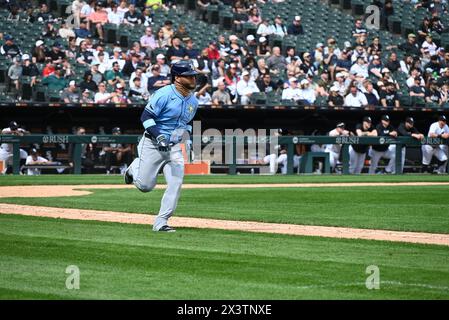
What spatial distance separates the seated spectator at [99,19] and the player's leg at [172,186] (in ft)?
46.7

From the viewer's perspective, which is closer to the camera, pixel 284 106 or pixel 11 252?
pixel 11 252

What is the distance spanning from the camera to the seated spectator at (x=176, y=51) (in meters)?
23.4

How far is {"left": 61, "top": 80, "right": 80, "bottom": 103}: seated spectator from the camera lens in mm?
22266

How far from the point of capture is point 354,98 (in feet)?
81.8

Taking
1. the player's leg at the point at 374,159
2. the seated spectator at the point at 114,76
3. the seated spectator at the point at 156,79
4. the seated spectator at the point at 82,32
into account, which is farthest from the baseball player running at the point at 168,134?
the player's leg at the point at 374,159

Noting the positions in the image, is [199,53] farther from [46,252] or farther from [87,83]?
[46,252]

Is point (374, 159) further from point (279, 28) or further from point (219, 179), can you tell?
point (219, 179)

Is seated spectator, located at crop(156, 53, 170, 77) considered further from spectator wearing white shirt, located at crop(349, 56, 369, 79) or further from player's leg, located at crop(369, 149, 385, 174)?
player's leg, located at crop(369, 149, 385, 174)

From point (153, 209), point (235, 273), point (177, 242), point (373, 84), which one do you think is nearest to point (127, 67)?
point (373, 84)

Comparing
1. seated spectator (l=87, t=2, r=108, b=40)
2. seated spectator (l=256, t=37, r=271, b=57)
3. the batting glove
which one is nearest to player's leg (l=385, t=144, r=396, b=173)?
seated spectator (l=256, t=37, r=271, b=57)

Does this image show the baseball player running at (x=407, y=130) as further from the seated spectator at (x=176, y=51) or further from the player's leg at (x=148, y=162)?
the player's leg at (x=148, y=162)

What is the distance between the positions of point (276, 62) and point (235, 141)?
3054mm
